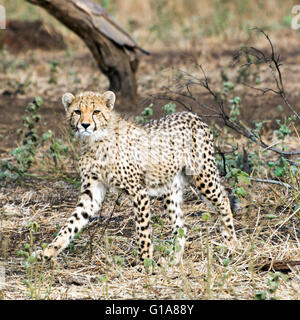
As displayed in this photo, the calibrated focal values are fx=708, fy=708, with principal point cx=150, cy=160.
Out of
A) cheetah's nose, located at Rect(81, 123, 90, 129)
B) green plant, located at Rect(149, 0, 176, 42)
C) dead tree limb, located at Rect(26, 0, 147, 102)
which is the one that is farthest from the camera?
green plant, located at Rect(149, 0, 176, 42)

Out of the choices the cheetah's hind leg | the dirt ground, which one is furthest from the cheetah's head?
the cheetah's hind leg

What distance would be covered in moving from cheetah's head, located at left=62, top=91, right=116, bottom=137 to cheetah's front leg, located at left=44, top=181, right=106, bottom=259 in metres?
0.35

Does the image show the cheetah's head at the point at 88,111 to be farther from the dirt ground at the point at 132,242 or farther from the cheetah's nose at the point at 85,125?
the dirt ground at the point at 132,242

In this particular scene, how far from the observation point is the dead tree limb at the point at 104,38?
6.85 metres

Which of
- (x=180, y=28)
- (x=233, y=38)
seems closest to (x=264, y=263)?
(x=233, y=38)

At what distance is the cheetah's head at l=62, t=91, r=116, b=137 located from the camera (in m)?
4.25

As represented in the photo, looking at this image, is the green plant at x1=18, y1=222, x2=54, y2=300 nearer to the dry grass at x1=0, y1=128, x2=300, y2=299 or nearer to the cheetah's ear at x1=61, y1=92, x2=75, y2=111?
the dry grass at x1=0, y1=128, x2=300, y2=299

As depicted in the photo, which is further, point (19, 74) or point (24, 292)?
point (19, 74)

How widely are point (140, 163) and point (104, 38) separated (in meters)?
2.85

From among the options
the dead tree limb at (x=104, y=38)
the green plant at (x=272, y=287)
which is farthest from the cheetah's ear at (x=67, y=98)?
the dead tree limb at (x=104, y=38)
